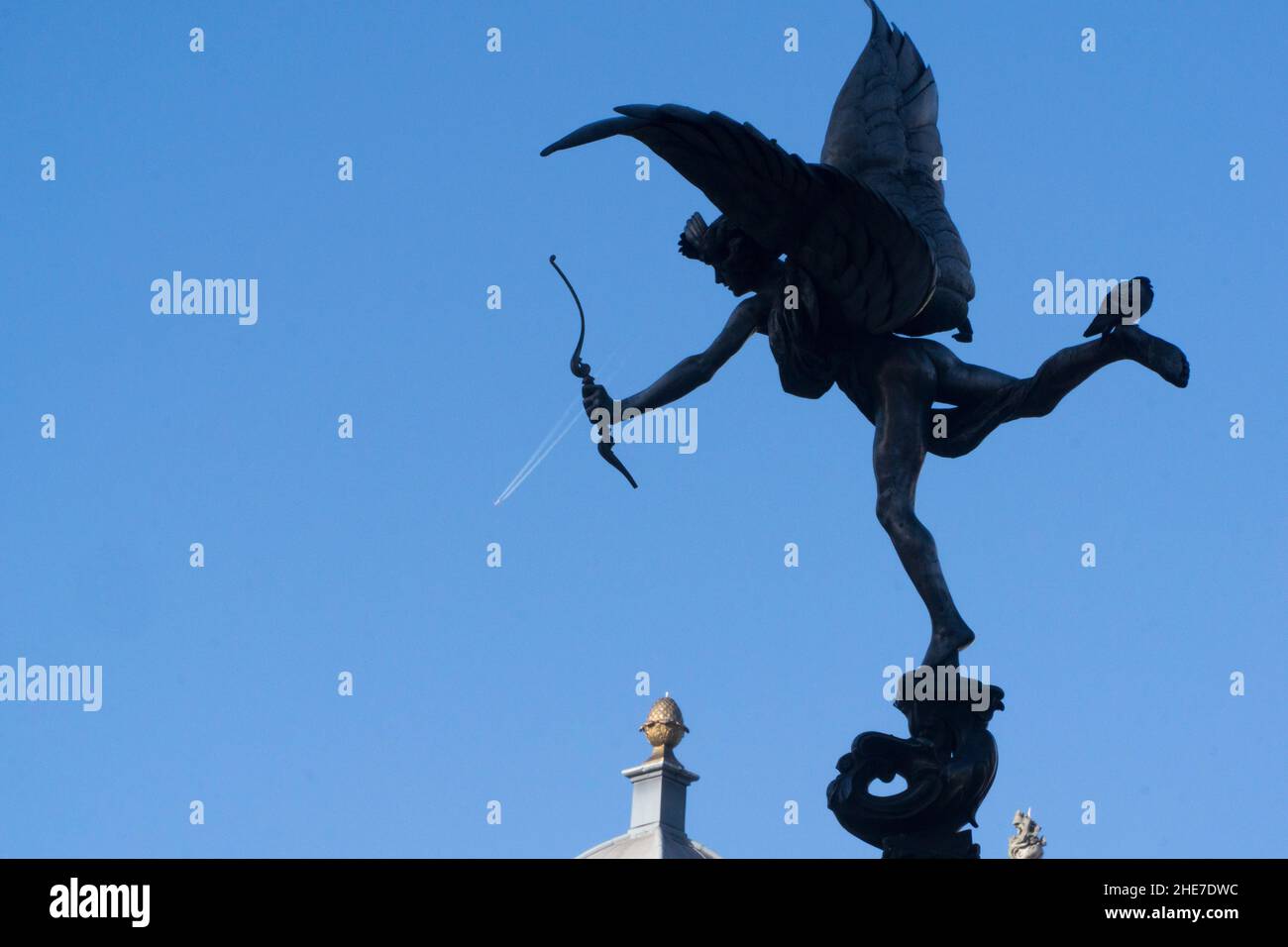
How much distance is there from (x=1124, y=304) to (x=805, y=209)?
6.23 feet

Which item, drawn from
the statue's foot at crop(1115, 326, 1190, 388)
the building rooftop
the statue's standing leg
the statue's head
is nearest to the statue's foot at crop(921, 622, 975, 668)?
the statue's standing leg

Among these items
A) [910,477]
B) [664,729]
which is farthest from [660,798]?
[910,477]

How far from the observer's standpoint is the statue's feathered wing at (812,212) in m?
14.0

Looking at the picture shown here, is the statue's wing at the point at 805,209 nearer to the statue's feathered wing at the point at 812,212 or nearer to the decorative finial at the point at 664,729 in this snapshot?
the statue's feathered wing at the point at 812,212

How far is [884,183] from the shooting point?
599 inches

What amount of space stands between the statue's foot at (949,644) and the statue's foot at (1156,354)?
180 centimetres

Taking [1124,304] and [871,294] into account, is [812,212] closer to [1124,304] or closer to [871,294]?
[871,294]

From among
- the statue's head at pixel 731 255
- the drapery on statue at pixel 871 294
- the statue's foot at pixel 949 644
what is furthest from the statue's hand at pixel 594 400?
the statue's foot at pixel 949 644

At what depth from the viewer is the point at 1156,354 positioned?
45.3 ft
